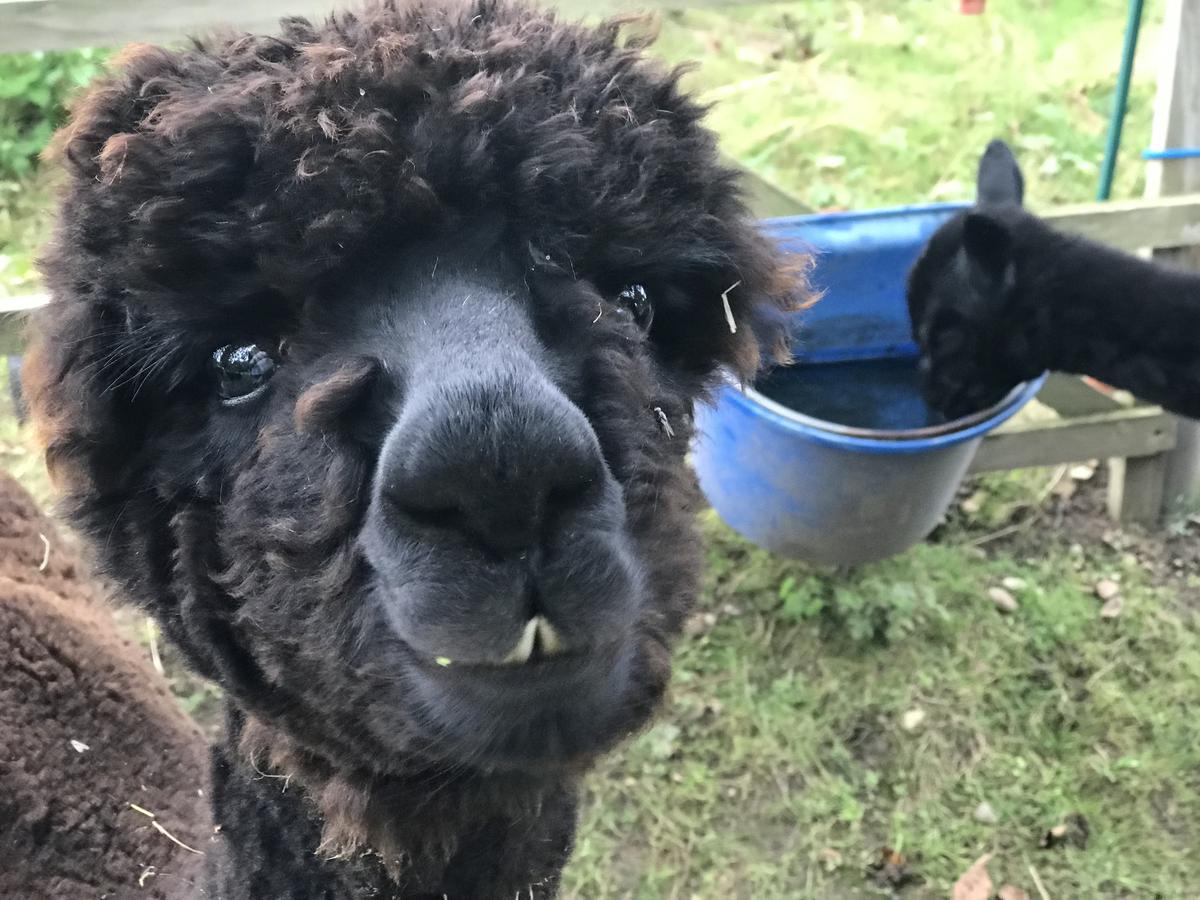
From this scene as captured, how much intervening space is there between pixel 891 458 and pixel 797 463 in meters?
0.28

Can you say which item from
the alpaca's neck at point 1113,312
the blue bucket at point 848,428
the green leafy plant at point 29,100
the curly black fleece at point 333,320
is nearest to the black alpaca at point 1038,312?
the alpaca's neck at point 1113,312

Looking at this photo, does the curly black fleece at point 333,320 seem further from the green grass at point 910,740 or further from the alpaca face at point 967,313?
the alpaca face at point 967,313

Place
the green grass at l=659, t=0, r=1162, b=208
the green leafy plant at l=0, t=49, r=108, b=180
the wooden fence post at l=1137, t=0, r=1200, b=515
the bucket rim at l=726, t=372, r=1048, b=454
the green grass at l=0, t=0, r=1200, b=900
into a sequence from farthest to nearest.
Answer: the green grass at l=659, t=0, r=1162, b=208 → the green leafy plant at l=0, t=49, r=108, b=180 → the wooden fence post at l=1137, t=0, r=1200, b=515 → the green grass at l=0, t=0, r=1200, b=900 → the bucket rim at l=726, t=372, r=1048, b=454

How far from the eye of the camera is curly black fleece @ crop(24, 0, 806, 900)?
1.03 m

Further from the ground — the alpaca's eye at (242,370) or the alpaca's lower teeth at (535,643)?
the alpaca's eye at (242,370)

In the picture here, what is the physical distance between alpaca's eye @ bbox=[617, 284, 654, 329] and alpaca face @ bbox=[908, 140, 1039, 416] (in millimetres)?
2204

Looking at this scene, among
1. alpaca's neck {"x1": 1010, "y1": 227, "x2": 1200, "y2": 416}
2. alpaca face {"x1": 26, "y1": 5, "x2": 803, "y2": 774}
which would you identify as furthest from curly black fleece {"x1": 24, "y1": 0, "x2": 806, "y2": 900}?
alpaca's neck {"x1": 1010, "y1": 227, "x2": 1200, "y2": 416}

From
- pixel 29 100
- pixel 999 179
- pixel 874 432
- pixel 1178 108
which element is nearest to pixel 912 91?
pixel 1178 108

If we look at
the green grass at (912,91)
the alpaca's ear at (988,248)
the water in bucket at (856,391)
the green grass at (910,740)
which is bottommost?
the green grass at (910,740)

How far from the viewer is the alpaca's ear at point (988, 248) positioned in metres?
3.10

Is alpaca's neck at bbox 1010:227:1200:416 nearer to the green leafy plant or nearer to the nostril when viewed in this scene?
the nostril

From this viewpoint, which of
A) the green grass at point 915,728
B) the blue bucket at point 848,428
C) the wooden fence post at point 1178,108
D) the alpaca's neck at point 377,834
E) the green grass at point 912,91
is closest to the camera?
the alpaca's neck at point 377,834

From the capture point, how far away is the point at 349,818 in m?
1.20

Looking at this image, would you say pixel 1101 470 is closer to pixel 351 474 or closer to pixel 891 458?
pixel 891 458
